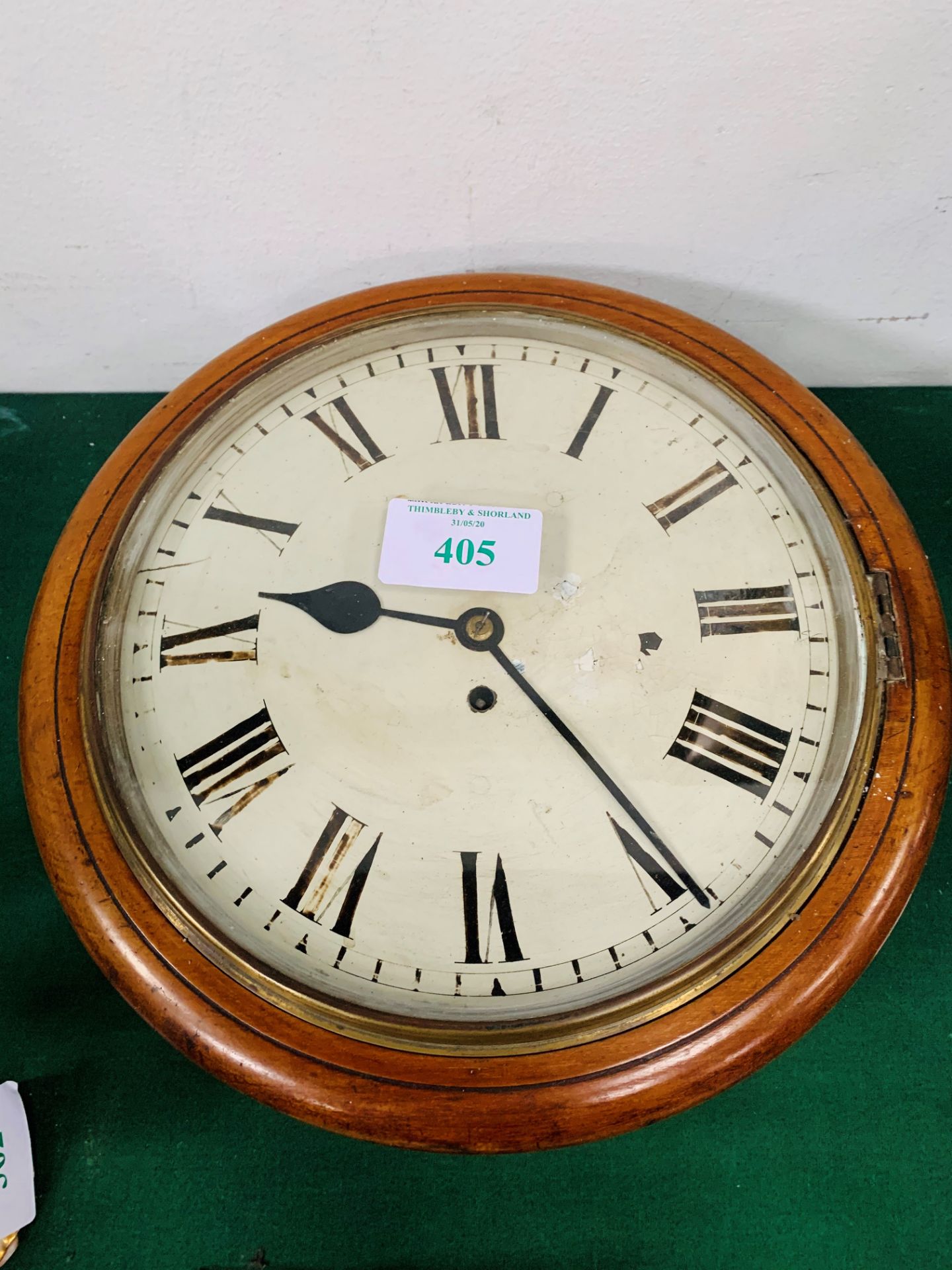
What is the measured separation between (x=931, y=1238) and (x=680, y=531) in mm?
752

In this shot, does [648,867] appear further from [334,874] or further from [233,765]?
[233,765]

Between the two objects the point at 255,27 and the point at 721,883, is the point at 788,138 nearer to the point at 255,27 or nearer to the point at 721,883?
the point at 255,27

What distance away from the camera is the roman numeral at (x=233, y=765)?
82 centimetres

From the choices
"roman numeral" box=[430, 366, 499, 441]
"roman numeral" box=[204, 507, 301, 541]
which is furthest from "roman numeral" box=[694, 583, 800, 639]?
"roman numeral" box=[204, 507, 301, 541]

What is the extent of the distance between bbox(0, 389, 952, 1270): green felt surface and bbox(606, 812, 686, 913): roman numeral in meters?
0.36

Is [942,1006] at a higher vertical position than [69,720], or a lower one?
lower

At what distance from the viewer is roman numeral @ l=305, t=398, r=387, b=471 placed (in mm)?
934

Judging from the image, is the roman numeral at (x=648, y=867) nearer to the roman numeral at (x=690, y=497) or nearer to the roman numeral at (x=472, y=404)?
the roman numeral at (x=690, y=497)

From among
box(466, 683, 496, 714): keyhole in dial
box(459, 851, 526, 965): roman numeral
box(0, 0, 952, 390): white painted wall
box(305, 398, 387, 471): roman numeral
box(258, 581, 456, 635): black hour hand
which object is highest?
box(0, 0, 952, 390): white painted wall

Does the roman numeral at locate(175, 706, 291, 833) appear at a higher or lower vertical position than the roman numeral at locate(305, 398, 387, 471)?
lower

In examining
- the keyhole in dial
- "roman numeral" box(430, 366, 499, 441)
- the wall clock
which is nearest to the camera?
the wall clock

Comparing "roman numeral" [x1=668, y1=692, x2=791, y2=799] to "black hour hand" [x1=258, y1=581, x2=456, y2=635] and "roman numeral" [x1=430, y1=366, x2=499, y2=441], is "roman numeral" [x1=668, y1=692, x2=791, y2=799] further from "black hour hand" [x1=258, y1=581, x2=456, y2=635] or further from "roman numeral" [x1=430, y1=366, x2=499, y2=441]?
"roman numeral" [x1=430, y1=366, x2=499, y2=441]

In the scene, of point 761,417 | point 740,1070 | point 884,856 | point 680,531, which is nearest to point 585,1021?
point 740,1070

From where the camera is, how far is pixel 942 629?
83cm
